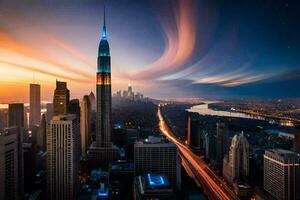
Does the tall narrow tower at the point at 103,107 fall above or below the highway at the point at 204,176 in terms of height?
above

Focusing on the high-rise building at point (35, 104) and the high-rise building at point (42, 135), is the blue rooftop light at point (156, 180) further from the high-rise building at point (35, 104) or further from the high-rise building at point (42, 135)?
the high-rise building at point (42, 135)

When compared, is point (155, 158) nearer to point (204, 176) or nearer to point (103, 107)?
point (204, 176)

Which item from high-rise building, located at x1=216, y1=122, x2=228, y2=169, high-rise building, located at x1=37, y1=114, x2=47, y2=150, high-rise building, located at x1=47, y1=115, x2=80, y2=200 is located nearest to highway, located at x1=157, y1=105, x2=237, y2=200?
high-rise building, located at x1=216, y1=122, x2=228, y2=169

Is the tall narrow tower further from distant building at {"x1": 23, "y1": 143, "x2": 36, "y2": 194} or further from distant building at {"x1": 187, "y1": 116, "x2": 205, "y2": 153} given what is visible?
distant building at {"x1": 23, "y1": 143, "x2": 36, "y2": 194}

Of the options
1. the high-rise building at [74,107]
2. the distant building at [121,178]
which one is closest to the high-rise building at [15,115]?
the distant building at [121,178]

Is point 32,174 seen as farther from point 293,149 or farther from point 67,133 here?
point 293,149

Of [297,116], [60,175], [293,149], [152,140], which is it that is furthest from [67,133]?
[293,149]
